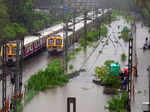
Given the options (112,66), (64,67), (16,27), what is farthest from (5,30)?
(112,66)

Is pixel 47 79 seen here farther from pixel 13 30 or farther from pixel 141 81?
pixel 13 30

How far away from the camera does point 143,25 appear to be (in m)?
27.2

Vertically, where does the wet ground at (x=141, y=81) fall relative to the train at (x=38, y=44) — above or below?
below

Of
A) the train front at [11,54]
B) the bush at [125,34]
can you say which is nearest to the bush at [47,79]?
the train front at [11,54]

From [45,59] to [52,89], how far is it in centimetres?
600

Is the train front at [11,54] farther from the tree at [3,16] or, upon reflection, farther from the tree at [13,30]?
the tree at [3,16]

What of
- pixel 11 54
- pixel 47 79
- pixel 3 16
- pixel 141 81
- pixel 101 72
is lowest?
pixel 141 81

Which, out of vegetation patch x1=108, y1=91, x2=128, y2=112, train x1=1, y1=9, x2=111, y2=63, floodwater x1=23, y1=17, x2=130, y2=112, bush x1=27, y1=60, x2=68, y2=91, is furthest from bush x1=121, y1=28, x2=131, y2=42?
vegetation patch x1=108, y1=91, x2=128, y2=112

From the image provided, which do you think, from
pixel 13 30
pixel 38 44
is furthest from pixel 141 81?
pixel 13 30

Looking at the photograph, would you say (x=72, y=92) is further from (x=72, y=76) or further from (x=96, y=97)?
(x=72, y=76)

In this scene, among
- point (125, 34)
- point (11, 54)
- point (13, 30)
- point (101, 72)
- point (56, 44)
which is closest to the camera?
point (101, 72)

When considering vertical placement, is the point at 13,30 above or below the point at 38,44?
above

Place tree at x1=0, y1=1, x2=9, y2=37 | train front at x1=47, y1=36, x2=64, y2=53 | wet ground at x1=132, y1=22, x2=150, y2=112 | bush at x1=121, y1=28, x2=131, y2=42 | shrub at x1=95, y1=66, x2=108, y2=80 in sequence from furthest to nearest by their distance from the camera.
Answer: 1. tree at x1=0, y1=1, x2=9, y2=37
2. bush at x1=121, y1=28, x2=131, y2=42
3. train front at x1=47, y1=36, x2=64, y2=53
4. shrub at x1=95, y1=66, x2=108, y2=80
5. wet ground at x1=132, y1=22, x2=150, y2=112

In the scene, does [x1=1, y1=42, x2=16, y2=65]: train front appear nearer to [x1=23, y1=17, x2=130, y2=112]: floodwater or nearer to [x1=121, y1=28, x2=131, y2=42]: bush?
[x1=23, y1=17, x2=130, y2=112]: floodwater
